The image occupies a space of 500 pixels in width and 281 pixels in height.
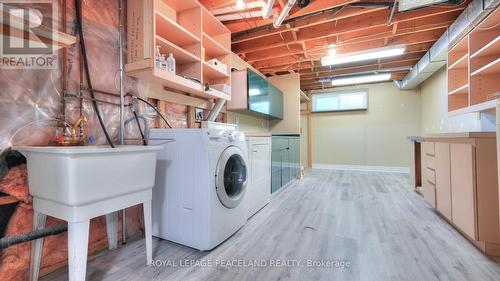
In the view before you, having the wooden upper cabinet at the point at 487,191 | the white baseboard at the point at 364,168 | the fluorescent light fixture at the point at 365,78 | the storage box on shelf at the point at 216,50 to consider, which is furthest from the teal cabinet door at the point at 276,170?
the white baseboard at the point at 364,168

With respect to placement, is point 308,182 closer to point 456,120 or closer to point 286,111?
point 286,111

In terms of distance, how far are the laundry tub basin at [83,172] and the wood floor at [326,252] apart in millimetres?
601

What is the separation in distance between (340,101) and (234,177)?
→ 476cm

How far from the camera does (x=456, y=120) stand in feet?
11.1

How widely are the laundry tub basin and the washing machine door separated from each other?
0.68 m

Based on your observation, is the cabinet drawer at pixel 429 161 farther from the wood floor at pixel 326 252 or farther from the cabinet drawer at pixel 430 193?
the wood floor at pixel 326 252

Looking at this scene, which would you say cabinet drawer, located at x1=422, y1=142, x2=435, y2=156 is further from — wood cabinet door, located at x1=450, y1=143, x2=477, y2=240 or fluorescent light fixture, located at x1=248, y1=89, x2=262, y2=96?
fluorescent light fixture, located at x1=248, y1=89, x2=262, y2=96

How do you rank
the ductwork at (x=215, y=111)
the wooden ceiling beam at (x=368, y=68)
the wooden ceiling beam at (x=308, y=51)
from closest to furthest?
the ductwork at (x=215, y=111) < the wooden ceiling beam at (x=308, y=51) < the wooden ceiling beam at (x=368, y=68)

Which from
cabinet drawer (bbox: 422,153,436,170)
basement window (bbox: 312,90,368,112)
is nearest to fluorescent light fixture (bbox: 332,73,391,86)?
basement window (bbox: 312,90,368,112)

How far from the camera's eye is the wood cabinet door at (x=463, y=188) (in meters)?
1.55

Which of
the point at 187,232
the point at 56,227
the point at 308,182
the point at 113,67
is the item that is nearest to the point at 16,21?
the point at 113,67

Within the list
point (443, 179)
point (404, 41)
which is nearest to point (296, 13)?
point (404, 41)

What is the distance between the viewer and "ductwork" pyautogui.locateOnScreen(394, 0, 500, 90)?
77.3 inches

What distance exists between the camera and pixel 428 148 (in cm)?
250
